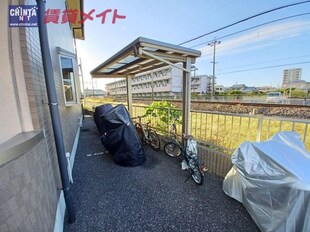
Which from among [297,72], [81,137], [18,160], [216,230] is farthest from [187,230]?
[297,72]

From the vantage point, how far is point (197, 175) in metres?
2.94

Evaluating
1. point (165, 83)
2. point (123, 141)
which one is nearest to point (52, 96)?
point (123, 141)

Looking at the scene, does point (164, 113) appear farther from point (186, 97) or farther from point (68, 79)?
point (68, 79)

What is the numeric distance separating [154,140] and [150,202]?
234 cm

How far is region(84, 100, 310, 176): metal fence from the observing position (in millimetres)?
2664

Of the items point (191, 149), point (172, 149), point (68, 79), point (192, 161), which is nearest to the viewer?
point (192, 161)

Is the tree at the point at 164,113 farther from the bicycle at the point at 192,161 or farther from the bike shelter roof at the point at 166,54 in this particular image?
the bicycle at the point at 192,161

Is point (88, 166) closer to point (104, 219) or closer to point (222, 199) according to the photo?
point (104, 219)

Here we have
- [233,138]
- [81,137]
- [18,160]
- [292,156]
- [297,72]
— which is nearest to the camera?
[18,160]

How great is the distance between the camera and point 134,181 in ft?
9.98

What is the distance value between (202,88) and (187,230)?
47.6 meters

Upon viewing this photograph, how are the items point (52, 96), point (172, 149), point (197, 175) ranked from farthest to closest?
1. point (172, 149)
2. point (197, 175)
3. point (52, 96)

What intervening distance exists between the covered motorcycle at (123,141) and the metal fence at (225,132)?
1.41 meters

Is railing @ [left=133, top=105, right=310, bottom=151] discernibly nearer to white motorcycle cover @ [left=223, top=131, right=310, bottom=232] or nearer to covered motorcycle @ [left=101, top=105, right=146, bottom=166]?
white motorcycle cover @ [left=223, top=131, right=310, bottom=232]
